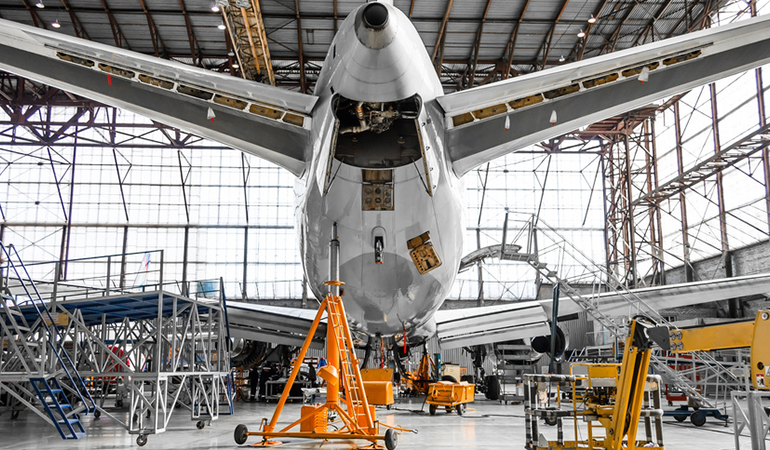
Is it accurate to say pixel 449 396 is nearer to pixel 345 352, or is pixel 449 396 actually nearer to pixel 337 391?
pixel 345 352

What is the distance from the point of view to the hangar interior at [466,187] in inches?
819

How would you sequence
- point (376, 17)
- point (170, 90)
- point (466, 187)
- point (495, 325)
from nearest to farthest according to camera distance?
point (376, 17)
point (170, 90)
point (466, 187)
point (495, 325)

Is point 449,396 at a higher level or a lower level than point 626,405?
lower

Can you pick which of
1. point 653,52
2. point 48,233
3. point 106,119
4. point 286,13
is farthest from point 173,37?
point 653,52

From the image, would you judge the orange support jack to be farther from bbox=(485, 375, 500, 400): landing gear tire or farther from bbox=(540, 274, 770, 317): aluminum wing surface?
bbox=(485, 375, 500, 400): landing gear tire

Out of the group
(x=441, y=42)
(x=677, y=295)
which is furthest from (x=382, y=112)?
(x=441, y=42)

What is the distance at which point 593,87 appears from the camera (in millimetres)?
7875

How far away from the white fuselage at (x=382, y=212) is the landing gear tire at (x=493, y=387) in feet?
37.1

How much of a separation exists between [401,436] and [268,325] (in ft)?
30.9

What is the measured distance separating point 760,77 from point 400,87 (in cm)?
2630

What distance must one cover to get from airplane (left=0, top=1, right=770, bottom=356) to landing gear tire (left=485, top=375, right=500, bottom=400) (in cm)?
1203

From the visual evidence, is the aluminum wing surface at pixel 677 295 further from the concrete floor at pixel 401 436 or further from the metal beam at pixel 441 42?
the metal beam at pixel 441 42

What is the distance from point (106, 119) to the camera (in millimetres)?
42719

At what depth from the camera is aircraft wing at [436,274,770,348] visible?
18453 millimetres
